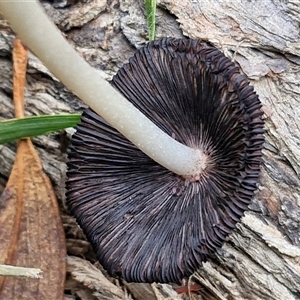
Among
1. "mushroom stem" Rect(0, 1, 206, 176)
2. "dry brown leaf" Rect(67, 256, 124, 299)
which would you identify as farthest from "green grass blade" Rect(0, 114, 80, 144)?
"dry brown leaf" Rect(67, 256, 124, 299)

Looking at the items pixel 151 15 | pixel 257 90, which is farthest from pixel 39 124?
pixel 257 90

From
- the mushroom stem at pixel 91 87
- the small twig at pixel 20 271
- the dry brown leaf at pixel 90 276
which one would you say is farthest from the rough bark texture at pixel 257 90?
the small twig at pixel 20 271

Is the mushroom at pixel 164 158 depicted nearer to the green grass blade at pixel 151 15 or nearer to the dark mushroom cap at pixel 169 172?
the dark mushroom cap at pixel 169 172

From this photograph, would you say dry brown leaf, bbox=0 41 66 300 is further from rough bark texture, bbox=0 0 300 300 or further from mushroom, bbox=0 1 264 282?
mushroom, bbox=0 1 264 282

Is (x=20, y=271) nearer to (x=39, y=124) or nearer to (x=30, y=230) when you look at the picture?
(x=30, y=230)

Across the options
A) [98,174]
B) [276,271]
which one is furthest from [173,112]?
[276,271]
